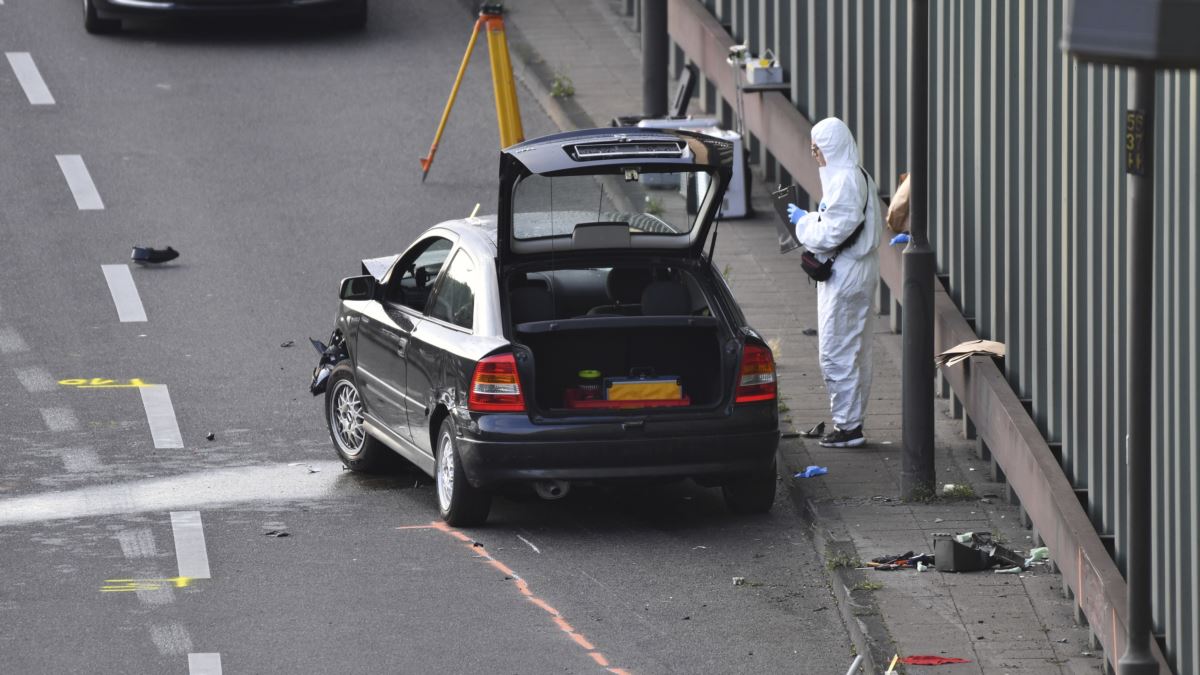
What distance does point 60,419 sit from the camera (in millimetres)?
12992

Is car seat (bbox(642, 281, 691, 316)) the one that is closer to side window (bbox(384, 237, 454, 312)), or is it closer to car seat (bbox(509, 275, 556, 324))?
car seat (bbox(509, 275, 556, 324))

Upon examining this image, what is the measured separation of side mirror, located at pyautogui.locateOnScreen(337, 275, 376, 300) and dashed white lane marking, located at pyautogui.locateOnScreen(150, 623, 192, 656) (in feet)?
9.94

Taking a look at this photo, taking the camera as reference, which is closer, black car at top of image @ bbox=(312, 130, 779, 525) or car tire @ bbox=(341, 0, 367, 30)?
black car at top of image @ bbox=(312, 130, 779, 525)

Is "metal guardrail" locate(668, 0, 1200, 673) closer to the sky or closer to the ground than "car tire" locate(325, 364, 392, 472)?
closer to the sky

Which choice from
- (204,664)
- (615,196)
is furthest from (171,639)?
(615,196)

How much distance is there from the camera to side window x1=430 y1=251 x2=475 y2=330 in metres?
10.9

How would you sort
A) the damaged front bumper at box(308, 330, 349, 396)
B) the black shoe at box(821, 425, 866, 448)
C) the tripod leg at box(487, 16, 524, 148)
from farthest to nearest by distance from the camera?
the tripod leg at box(487, 16, 524, 148), the damaged front bumper at box(308, 330, 349, 396), the black shoe at box(821, 425, 866, 448)

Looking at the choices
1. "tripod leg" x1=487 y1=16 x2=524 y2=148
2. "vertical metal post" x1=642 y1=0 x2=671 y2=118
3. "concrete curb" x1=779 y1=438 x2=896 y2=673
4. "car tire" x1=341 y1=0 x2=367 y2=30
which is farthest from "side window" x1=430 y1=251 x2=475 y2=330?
"car tire" x1=341 y1=0 x2=367 y2=30

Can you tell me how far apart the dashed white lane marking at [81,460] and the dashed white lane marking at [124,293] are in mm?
3267

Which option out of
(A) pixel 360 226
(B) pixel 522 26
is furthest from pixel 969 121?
(B) pixel 522 26

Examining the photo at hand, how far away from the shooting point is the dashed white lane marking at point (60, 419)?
12.8 meters

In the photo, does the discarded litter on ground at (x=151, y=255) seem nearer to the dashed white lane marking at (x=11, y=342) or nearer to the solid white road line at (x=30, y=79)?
the dashed white lane marking at (x=11, y=342)

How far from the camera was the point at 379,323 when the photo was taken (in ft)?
38.8

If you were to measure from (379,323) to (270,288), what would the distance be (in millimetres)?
4753
